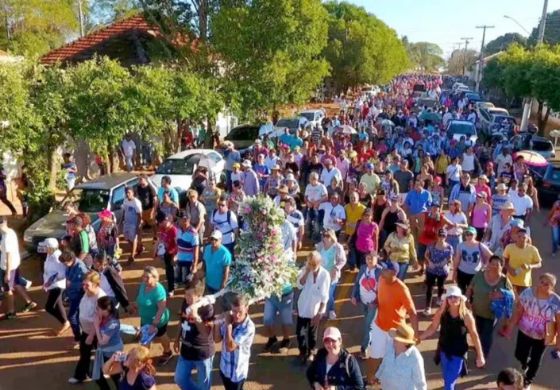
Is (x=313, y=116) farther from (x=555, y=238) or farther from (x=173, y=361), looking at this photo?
(x=173, y=361)

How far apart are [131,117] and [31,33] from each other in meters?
34.4

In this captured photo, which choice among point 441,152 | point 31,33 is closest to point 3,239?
point 441,152

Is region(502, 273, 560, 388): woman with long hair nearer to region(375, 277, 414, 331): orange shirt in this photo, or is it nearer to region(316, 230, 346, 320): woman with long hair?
region(375, 277, 414, 331): orange shirt

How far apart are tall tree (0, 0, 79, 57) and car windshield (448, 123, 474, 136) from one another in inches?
1191

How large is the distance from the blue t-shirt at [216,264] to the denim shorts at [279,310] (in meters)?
0.75

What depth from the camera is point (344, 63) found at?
5281 centimetres

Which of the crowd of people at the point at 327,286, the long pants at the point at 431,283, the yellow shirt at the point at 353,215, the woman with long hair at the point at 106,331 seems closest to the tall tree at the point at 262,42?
the crowd of people at the point at 327,286

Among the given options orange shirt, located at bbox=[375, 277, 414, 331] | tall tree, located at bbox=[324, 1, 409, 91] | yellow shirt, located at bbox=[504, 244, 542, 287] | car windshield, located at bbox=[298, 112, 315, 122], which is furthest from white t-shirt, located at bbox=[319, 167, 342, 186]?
tall tree, located at bbox=[324, 1, 409, 91]

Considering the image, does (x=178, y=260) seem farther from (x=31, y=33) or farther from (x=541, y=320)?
(x=31, y=33)

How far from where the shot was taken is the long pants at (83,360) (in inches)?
268

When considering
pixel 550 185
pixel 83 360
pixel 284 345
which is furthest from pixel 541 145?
pixel 83 360

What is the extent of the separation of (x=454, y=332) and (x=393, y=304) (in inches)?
29.5

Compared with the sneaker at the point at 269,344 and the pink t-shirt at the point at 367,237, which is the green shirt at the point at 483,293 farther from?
the sneaker at the point at 269,344

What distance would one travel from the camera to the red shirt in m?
9.44
